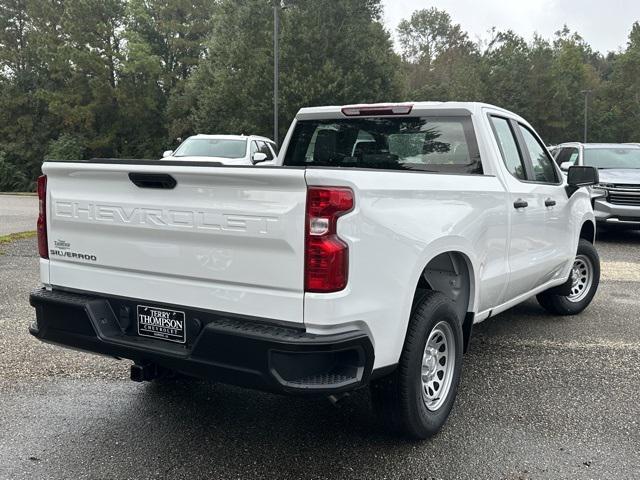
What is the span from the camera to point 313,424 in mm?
3695

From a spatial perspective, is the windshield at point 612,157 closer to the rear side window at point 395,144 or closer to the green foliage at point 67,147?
the rear side window at point 395,144

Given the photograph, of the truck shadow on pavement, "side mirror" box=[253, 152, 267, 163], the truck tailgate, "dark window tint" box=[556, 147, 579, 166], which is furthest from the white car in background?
the truck tailgate

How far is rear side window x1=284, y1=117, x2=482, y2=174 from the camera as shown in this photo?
4.33 m

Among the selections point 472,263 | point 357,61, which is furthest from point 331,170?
point 357,61

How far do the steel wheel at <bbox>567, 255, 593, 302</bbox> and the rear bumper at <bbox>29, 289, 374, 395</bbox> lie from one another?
408 cm

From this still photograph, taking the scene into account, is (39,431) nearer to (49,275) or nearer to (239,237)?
(49,275)

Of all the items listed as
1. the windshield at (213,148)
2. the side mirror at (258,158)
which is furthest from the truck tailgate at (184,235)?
the windshield at (213,148)

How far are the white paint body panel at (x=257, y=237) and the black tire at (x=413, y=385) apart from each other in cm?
14

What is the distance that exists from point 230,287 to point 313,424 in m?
1.26

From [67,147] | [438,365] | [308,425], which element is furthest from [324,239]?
[67,147]

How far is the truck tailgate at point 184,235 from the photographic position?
274 cm

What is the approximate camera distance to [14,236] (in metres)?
10.9

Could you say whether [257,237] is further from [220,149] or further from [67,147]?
[67,147]

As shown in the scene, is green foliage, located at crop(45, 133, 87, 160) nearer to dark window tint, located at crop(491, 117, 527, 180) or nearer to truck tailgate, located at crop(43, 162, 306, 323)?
dark window tint, located at crop(491, 117, 527, 180)
